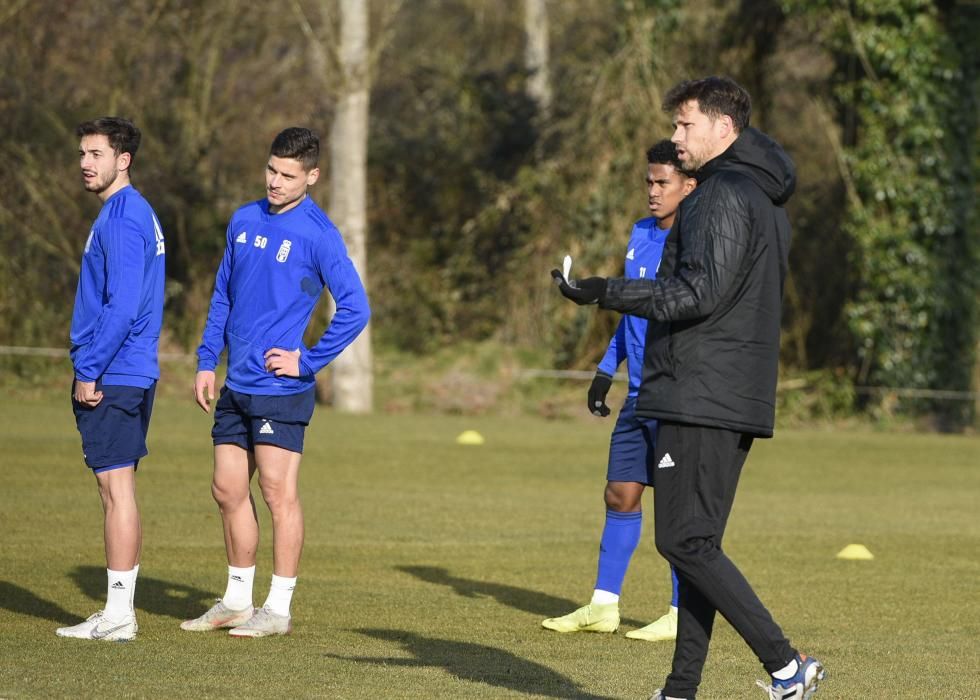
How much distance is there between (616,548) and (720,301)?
268 centimetres

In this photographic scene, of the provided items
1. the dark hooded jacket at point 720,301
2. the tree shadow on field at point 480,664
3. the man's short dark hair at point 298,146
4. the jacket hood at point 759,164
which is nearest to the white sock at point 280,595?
the tree shadow on field at point 480,664

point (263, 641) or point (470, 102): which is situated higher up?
point (470, 102)

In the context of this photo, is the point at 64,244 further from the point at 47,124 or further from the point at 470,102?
the point at 470,102

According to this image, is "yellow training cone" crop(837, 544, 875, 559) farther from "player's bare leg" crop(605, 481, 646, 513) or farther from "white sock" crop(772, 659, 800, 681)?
"white sock" crop(772, 659, 800, 681)

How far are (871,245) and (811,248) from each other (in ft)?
8.36

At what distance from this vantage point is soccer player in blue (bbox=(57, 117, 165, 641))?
21.0ft

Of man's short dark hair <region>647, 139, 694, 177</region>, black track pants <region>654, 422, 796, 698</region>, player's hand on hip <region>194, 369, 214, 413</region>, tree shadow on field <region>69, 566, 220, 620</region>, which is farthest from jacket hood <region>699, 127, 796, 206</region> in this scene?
tree shadow on field <region>69, 566, 220, 620</region>

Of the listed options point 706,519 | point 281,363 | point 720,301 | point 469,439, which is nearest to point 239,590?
point 281,363

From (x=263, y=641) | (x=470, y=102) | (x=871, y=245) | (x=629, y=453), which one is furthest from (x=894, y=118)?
(x=263, y=641)

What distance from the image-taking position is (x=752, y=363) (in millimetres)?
4918

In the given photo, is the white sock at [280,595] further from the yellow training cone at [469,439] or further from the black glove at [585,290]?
the yellow training cone at [469,439]

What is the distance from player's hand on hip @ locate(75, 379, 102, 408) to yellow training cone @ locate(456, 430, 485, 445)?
10.00 m

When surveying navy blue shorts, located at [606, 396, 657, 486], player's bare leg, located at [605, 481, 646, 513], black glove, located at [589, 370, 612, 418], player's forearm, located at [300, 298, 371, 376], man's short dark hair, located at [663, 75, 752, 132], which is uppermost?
man's short dark hair, located at [663, 75, 752, 132]

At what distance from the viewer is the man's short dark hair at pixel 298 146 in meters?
6.65
